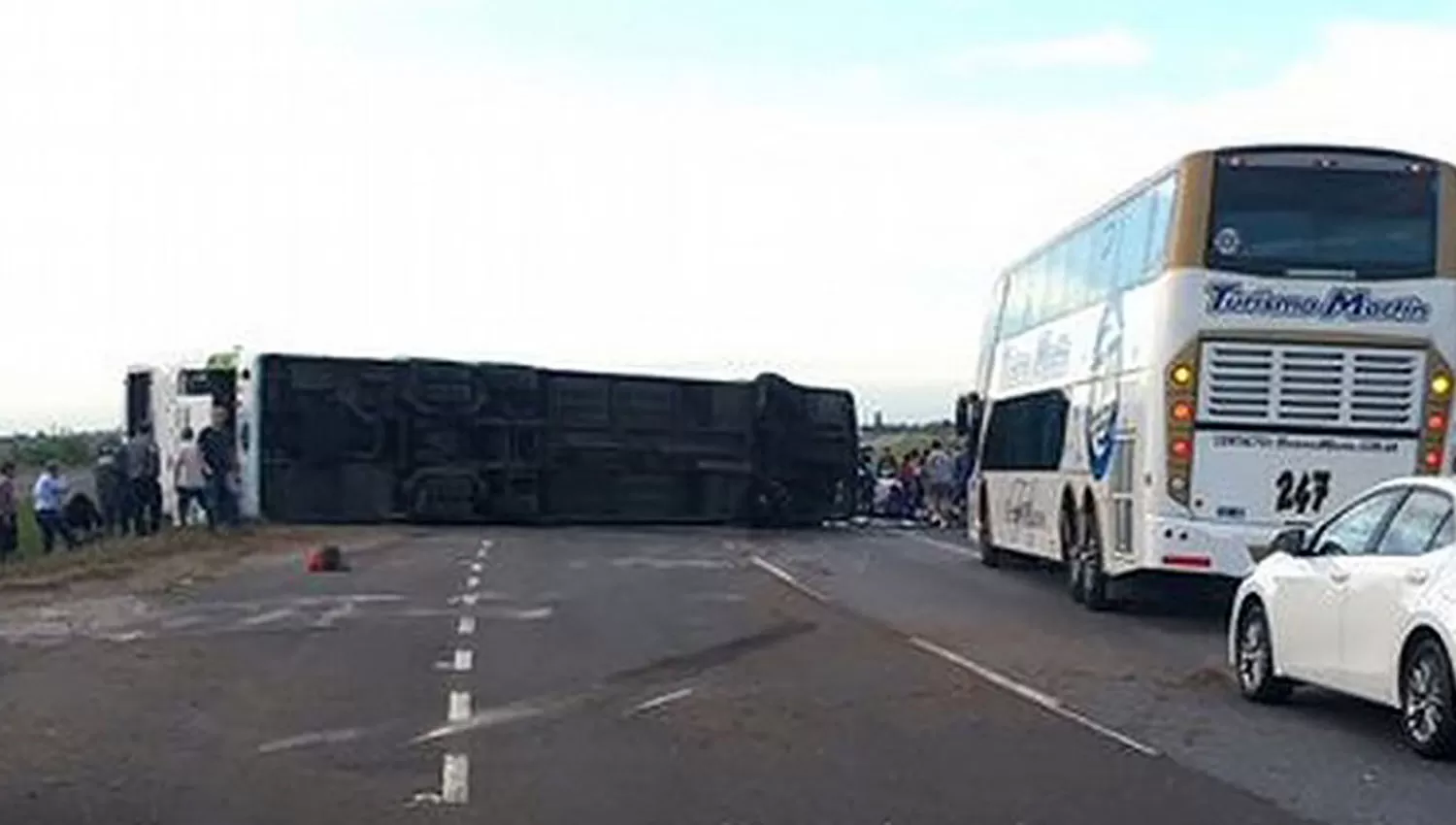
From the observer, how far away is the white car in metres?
12.3

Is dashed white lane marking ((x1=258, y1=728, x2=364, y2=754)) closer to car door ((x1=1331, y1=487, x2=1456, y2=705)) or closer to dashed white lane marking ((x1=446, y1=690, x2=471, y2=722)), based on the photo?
dashed white lane marking ((x1=446, y1=690, x2=471, y2=722))

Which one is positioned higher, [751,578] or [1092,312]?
[1092,312]

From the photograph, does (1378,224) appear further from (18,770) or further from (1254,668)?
(18,770)

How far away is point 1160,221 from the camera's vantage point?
69.6ft

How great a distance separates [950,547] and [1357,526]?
23.3 metres

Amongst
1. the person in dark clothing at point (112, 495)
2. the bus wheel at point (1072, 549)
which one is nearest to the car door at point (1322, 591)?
the bus wheel at point (1072, 549)

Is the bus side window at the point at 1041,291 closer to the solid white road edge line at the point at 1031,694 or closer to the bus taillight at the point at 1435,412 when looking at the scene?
the bus taillight at the point at 1435,412

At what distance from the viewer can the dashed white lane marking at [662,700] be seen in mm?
14219

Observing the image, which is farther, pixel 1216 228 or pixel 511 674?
pixel 1216 228

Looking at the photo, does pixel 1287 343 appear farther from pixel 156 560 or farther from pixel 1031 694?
pixel 156 560

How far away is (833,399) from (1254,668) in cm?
3013

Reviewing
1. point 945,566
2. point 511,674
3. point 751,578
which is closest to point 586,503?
point 945,566

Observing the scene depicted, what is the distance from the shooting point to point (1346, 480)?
20.5 metres

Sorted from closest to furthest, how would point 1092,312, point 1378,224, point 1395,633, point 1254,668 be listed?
point 1395,633
point 1254,668
point 1378,224
point 1092,312
